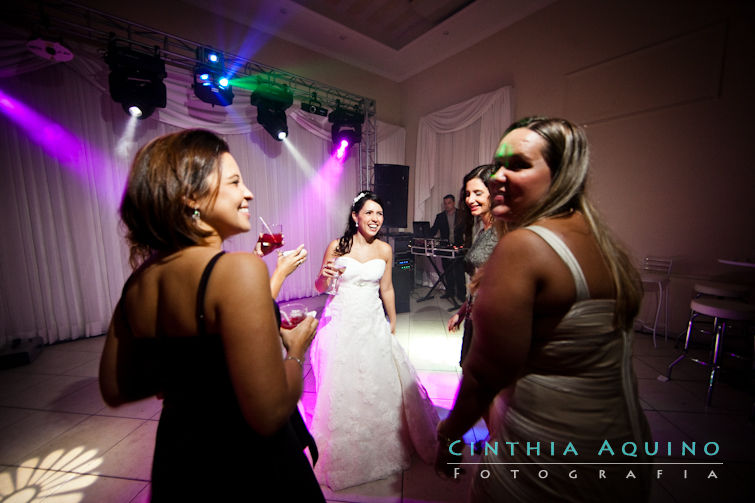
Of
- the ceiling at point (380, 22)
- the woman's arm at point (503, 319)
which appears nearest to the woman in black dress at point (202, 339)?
the woman's arm at point (503, 319)

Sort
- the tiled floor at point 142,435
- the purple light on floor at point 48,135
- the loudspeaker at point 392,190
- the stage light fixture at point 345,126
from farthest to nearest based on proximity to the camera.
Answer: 1. the loudspeaker at point 392,190
2. the stage light fixture at point 345,126
3. the purple light on floor at point 48,135
4. the tiled floor at point 142,435

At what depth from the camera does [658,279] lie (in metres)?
4.17

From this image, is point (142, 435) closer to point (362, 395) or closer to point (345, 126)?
point (362, 395)

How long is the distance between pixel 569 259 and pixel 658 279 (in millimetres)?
4880

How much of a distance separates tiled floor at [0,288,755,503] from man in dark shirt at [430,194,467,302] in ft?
8.94

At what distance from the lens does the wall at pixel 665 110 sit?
3598 millimetres

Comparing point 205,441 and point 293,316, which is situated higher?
point 293,316

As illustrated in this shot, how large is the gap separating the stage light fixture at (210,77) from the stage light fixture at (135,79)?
515 mm

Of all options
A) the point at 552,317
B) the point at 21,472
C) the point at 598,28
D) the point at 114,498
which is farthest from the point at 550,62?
the point at 21,472

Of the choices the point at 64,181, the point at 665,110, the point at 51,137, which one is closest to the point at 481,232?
the point at 665,110

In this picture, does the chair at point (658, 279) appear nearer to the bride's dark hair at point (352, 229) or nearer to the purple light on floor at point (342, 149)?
the bride's dark hair at point (352, 229)

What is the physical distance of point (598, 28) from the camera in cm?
445

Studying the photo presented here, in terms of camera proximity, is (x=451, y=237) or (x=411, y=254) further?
(x=451, y=237)

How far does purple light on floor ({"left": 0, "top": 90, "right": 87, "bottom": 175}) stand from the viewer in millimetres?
3566
